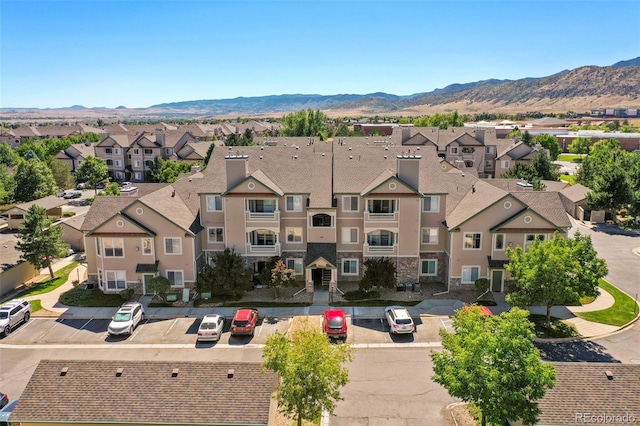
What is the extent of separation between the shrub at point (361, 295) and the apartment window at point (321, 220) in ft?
21.1

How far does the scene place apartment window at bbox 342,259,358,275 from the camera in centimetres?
4403

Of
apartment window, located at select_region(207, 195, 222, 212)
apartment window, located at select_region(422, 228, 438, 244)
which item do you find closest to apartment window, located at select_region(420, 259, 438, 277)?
apartment window, located at select_region(422, 228, 438, 244)

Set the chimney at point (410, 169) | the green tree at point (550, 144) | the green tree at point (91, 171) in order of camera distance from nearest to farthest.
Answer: the chimney at point (410, 169) → the green tree at point (91, 171) → the green tree at point (550, 144)

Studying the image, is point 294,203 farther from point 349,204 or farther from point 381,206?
point 381,206

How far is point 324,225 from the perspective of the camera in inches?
1718

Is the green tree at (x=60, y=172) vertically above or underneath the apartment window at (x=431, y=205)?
underneath

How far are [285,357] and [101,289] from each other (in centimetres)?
2828

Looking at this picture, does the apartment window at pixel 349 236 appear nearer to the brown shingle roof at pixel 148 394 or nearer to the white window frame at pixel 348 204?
the white window frame at pixel 348 204

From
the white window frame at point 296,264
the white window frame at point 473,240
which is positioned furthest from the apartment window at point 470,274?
the white window frame at point 296,264

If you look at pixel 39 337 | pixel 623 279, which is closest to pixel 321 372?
pixel 39 337

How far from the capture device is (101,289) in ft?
141

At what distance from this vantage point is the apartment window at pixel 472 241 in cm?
4153

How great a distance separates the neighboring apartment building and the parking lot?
5445 millimetres

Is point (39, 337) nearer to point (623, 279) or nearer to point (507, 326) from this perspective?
point (507, 326)
